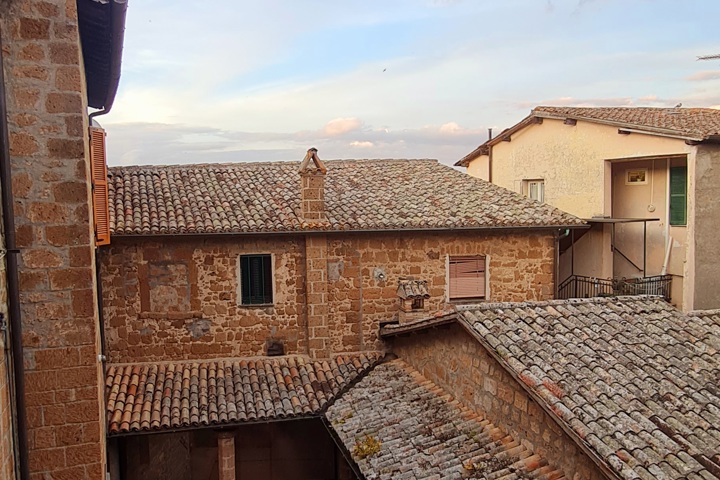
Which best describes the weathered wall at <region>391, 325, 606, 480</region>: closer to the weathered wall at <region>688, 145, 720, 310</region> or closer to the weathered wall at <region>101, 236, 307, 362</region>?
the weathered wall at <region>101, 236, 307, 362</region>

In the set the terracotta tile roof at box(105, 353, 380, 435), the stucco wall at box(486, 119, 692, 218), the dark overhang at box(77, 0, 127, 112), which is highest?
the dark overhang at box(77, 0, 127, 112)

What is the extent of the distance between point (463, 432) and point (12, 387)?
576 cm

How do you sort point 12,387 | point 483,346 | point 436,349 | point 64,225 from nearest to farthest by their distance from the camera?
point 12,387 → point 64,225 → point 483,346 → point 436,349

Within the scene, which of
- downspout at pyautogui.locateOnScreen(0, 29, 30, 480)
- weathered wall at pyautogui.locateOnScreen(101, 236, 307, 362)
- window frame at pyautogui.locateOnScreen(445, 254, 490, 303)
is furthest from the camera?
window frame at pyautogui.locateOnScreen(445, 254, 490, 303)

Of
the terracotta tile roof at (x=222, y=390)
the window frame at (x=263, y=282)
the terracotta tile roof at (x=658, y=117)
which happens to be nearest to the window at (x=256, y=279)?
the window frame at (x=263, y=282)

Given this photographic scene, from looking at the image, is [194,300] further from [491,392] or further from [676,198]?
[676,198]

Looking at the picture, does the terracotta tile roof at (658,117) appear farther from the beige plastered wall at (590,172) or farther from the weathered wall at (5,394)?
the weathered wall at (5,394)

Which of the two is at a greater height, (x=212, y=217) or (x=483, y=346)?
(x=212, y=217)

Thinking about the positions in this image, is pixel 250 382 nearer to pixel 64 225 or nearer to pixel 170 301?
pixel 170 301

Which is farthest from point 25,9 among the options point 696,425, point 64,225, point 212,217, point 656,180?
point 656,180

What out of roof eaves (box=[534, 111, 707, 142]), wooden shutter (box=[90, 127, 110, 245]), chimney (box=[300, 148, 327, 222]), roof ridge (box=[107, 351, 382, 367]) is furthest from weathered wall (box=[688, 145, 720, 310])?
wooden shutter (box=[90, 127, 110, 245])

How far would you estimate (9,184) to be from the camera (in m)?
6.23

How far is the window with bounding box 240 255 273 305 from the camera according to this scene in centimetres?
1288

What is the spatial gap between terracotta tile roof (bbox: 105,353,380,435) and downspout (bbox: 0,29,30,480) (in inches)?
182
